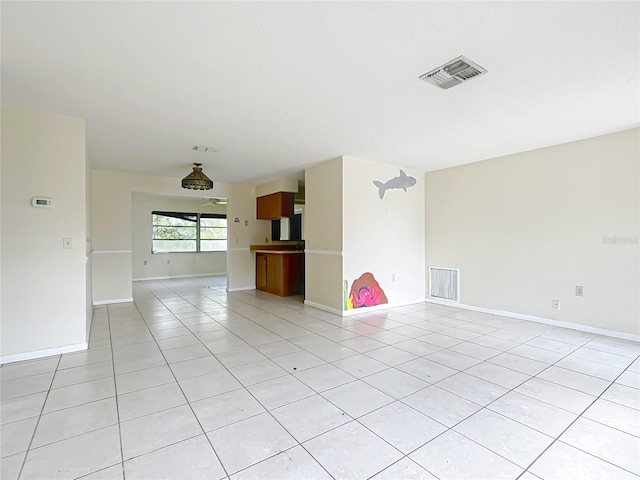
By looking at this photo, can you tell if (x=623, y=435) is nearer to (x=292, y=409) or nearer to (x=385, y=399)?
(x=385, y=399)

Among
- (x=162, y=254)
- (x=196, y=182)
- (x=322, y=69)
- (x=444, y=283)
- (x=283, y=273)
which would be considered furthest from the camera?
(x=162, y=254)

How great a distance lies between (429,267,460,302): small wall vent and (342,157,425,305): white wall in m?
0.19

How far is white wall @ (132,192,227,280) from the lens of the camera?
8.80m

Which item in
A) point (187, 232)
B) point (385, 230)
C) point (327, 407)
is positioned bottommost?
point (327, 407)

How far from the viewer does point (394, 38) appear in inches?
76.3

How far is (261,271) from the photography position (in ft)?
24.1

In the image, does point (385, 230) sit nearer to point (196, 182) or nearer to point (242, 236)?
point (196, 182)

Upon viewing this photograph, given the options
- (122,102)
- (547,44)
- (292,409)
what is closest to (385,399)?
(292,409)

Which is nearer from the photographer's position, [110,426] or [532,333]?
[110,426]

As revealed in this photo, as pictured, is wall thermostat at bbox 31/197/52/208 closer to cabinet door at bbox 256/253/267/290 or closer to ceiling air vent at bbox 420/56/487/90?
ceiling air vent at bbox 420/56/487/90

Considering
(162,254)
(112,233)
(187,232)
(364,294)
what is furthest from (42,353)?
(187,232)

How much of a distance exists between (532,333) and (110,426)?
178 inches

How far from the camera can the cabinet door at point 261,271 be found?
7.19 metres

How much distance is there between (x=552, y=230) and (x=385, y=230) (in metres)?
2.38
